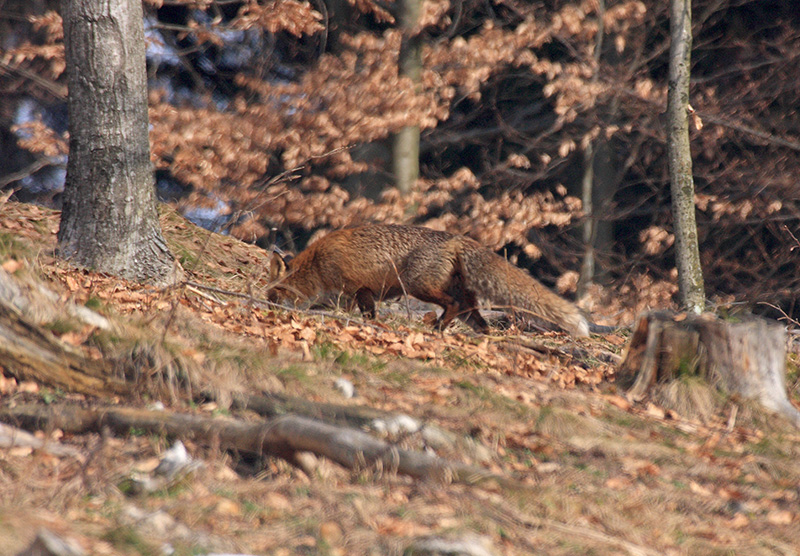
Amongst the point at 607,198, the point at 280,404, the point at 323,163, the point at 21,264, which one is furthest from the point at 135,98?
the point at 607,198

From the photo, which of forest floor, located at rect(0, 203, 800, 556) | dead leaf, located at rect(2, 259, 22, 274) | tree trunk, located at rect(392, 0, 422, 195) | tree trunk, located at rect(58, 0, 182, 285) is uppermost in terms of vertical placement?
tree trunk, located at rect(392, 0, 422, 195)

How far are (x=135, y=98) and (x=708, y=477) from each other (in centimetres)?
666

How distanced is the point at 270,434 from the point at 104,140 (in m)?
5.16

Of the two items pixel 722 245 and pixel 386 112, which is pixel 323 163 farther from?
pixel 722 245

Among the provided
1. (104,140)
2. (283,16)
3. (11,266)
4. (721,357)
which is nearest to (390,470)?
(11,266)

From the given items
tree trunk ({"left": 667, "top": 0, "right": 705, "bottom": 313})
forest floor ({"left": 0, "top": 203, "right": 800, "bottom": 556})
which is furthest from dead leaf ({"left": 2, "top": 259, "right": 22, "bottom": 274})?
→ tree trunk ({"left": 667, "top": 0, "right": 705, "bottom": 313})

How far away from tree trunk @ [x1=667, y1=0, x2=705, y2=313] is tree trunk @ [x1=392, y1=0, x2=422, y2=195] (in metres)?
6.37

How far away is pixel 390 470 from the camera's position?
13.1ft

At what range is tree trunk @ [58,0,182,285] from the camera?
8.00 meters

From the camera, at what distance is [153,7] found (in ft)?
52.0

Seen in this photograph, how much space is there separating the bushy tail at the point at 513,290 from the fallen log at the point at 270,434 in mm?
4070

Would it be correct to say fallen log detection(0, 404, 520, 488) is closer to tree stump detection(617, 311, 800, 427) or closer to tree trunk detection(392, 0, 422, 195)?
tree stump detection(617, 311, 800, 427)

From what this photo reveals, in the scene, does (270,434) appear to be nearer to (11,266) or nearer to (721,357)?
(11,266)

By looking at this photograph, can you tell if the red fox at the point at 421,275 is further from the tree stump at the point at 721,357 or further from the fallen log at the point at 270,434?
the fallen log at the point at 270,434
